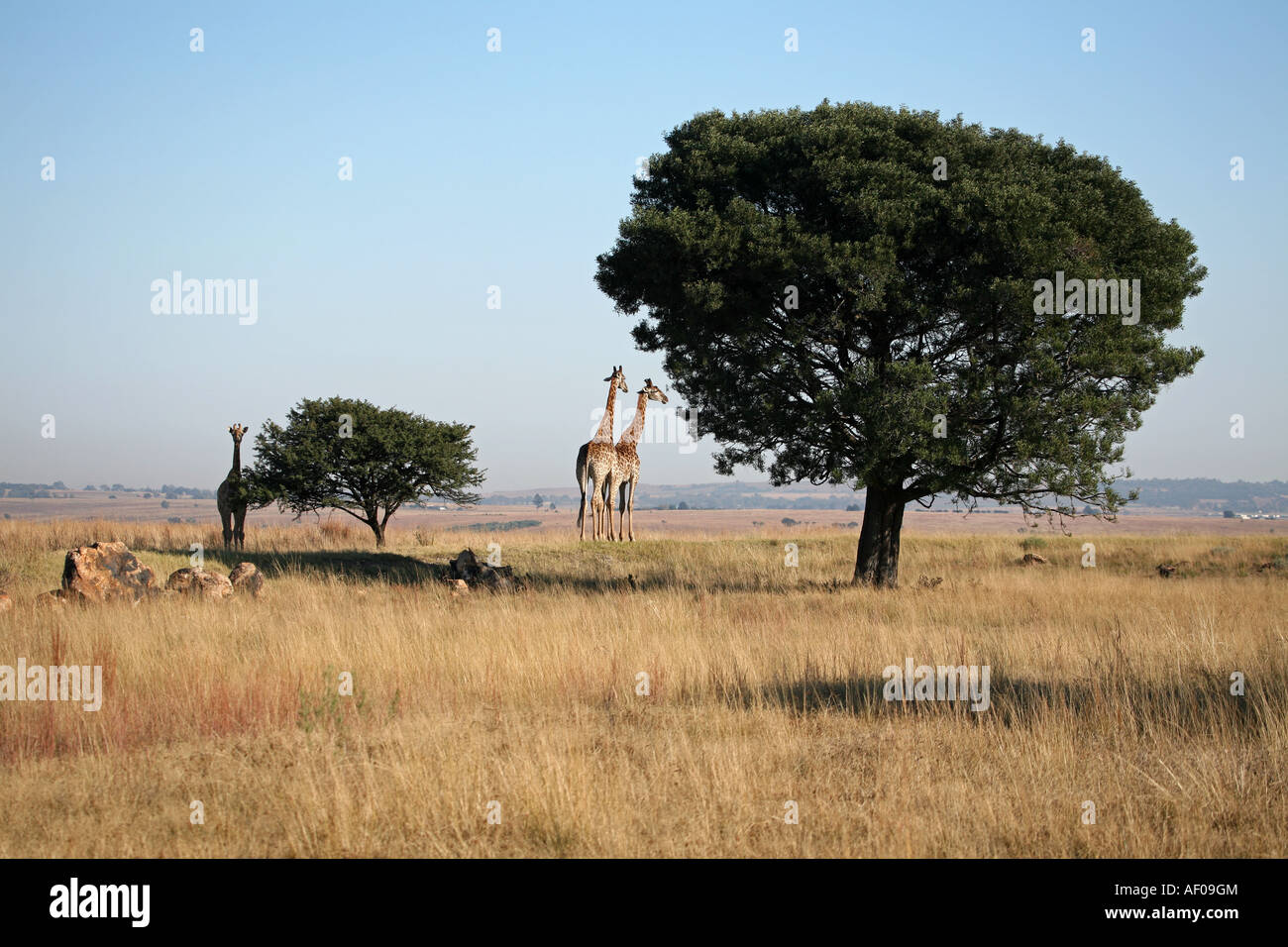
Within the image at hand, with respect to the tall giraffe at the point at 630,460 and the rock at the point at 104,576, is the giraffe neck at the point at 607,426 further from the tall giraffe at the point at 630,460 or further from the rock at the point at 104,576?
the rock at the point at 104,576

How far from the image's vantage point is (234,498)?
81.4ft

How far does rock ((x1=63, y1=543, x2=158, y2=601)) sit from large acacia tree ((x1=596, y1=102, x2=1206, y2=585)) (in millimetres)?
10411

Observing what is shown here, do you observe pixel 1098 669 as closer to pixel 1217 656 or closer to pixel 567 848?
pixel 1217 656

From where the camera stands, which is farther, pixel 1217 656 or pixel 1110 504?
pixel 1110 504

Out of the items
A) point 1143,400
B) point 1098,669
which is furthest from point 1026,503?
point 1098,669

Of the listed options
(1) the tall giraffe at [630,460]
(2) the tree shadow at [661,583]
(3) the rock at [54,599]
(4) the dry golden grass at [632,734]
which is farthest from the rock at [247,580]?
(1) the tall giraffe at [630,460]

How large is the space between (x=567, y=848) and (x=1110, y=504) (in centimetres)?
1445

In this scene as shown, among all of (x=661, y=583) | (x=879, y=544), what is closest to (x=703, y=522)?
(x=661, y=583)

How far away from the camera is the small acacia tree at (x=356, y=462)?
93.4 ft

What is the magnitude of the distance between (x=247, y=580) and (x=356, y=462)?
13422 mm

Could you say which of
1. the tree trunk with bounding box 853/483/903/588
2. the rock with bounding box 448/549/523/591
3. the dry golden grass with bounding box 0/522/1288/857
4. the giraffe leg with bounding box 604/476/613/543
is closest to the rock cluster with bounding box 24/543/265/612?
the dry golden grass with bounding box 0/522/1288/857

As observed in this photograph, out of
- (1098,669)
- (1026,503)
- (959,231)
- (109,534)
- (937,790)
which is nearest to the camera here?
(937,790)

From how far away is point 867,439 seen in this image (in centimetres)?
1708

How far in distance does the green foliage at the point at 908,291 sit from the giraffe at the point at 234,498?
12439mm
